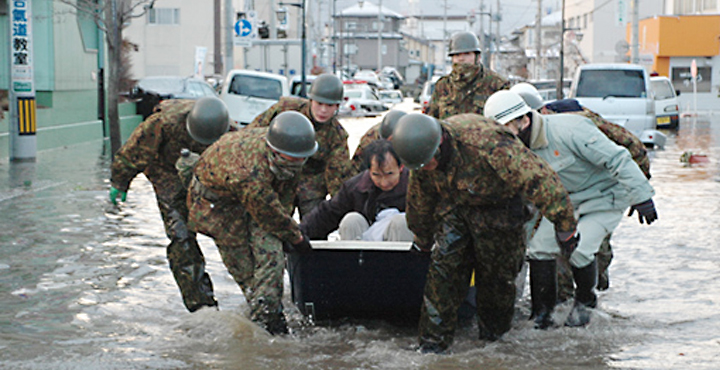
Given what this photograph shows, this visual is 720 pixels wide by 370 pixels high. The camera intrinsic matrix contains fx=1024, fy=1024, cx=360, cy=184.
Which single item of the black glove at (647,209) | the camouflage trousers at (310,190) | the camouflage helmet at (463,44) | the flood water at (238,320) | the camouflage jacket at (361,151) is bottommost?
the flood water at (238,320)

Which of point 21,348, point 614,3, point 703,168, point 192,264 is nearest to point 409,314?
point 192,264

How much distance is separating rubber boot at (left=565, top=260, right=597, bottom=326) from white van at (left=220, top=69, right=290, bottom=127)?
17.3 metres

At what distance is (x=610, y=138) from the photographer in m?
6.84

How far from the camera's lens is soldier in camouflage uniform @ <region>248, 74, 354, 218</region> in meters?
7.76

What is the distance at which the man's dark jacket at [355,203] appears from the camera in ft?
23.4

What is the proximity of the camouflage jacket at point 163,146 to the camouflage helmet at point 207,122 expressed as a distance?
0.90 ft

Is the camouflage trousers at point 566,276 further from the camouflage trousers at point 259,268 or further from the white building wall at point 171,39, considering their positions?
the white building wall at point 171,39

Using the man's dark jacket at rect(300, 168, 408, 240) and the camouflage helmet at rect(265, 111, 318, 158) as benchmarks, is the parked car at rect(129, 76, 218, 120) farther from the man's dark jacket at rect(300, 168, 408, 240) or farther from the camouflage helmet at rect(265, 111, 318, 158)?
the camouflage helmet at rect(265, 111, 318, 158)

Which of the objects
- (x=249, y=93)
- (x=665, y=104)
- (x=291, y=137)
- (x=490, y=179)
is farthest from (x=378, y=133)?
(x=665, y=104)

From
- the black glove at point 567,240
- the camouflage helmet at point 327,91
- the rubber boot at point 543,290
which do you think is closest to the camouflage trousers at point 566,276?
the rubber boot at point 543,290

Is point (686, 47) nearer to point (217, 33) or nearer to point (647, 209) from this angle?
point (217, 33)

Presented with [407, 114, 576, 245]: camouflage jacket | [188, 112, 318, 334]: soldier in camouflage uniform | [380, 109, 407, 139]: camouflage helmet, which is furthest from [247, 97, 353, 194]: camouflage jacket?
[407, 114, 576, 245]: camouflage jacket

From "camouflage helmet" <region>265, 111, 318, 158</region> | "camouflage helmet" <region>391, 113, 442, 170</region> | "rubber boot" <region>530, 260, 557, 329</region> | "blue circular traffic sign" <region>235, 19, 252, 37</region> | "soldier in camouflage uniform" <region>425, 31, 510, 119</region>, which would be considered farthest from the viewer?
"blue circular traffic sign" <region>235, 19, 252, 37</region>

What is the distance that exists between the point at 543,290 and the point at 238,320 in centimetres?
200
